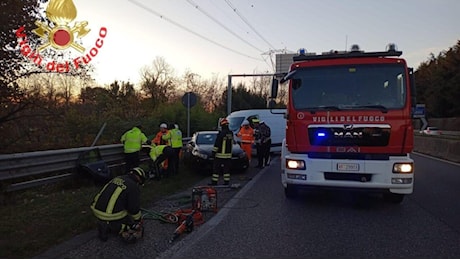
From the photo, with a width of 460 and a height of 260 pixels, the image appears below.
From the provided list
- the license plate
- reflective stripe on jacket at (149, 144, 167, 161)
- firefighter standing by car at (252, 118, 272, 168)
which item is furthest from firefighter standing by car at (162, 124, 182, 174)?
the license plate

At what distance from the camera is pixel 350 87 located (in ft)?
23.6

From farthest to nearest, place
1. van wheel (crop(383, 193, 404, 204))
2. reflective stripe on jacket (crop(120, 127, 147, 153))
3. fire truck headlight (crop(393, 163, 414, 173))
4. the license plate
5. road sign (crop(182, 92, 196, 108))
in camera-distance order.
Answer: road sign (crop(182, 92, 196, 108))
reflective stripe on jacket (crop(120, 127, 147, 153))
van wheel (crop(383, 193, 404, 204))
the license plate
fire truck headlight (crop(393, 163, 414, 173))

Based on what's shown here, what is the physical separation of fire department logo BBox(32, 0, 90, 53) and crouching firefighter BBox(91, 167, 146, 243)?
372 inches

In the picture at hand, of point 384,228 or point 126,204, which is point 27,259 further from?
point 384,228

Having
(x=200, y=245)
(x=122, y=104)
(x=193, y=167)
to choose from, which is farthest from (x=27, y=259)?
(x=122, y=104)

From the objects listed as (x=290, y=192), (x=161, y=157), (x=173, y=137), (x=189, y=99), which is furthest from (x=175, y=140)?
(x=290, y=192)

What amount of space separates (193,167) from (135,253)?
24.9ft

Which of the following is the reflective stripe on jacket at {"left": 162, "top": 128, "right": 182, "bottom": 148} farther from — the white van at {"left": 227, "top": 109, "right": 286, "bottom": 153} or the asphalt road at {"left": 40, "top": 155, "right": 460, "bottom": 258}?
the white van at {"left": 227, "top": 109, "right": 286, "bottom": 153}

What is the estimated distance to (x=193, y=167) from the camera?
1220 centimetres

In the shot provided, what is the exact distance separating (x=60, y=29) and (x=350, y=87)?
10845 millimetres

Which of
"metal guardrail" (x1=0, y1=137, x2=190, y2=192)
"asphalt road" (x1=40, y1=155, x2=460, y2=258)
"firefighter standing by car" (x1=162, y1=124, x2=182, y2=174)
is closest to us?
"asphalt road" (x1=40, y1=155, x2=460, y2=258)

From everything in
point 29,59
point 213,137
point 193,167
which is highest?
point 29,59

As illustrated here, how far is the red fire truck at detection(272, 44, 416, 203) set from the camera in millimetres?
6809

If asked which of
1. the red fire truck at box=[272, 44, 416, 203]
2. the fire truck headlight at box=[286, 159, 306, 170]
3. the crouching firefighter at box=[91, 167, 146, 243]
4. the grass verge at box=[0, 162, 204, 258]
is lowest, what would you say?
the grass verge at box=[0, 162, 204, 258]
